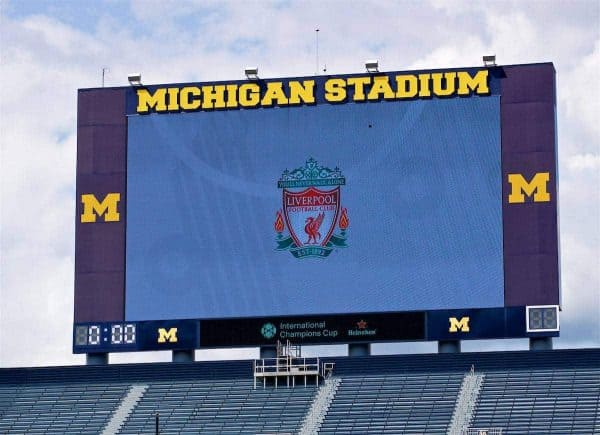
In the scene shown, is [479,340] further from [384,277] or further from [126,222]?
[126,222]

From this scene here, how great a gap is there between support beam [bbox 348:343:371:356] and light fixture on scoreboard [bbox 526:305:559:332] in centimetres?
564

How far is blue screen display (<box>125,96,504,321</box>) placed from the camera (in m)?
67.8

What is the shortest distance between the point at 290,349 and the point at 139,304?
531 centimetres

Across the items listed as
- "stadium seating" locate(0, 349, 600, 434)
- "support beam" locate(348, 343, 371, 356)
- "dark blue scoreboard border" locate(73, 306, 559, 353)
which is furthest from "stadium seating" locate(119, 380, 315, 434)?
"dark blue scoreboard border" locate(73, 306, 559, 353)

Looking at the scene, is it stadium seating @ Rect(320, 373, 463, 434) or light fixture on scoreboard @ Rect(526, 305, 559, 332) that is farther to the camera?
light fixture on scoreboard @ Rect(526, 305, 559, 332)

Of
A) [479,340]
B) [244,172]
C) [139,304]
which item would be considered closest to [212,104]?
[244,172]

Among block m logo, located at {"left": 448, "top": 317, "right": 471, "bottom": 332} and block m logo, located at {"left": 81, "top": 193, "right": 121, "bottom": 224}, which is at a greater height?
block m logo, located at {"left": 81, "top": 193, "right": 121, "bottom": 224}

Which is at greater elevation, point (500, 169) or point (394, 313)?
point (500, 169)

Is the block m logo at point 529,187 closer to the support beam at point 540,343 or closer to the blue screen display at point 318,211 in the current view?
the blue screen display at point 318,211

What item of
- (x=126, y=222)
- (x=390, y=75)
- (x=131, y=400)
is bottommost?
(x=131, y=400)

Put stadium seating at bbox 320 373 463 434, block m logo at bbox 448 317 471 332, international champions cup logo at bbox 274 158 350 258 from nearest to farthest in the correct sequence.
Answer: stadium seating at bbox 320 373 463 434 < block m logo at bbox 448 317 471 332 < international champions cup logo at bbox 274 158 350 258

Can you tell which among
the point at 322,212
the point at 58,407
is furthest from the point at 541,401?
the point at 58,407

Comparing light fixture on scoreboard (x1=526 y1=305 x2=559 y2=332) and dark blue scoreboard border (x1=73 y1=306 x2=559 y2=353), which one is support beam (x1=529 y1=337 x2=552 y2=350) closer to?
light fixture on scoreboard (x1=526 y1=305 x2=559 y2=332)

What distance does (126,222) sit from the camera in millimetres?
70688
